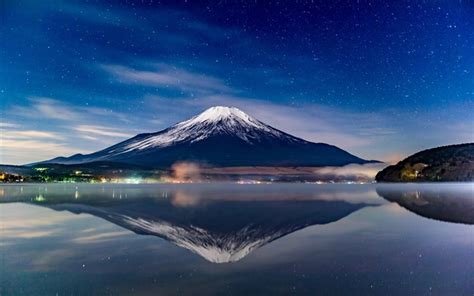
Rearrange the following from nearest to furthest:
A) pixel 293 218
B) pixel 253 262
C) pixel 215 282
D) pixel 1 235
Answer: pixel 215 282 < pixel 253 262 < pixel 1 235 < pixel 293 218

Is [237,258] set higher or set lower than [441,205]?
lower

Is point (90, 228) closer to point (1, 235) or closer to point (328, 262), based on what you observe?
point (1, 235)

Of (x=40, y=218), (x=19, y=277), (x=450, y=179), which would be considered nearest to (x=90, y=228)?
(x=40, y=218)

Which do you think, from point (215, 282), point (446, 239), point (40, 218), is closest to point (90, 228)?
point (40, 218)

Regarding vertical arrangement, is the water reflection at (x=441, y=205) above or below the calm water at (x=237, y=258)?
above

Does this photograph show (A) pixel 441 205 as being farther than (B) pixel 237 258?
Yes

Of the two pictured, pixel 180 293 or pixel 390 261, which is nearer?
pixel 180 293

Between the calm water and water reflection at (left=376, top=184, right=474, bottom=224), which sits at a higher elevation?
water reflection at (left=376, top=184, right=474, bottom=224)

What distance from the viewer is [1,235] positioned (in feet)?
67.5

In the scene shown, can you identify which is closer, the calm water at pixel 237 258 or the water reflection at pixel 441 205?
the calm water at pixel 237 258

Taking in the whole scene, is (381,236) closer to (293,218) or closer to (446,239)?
(446,239)

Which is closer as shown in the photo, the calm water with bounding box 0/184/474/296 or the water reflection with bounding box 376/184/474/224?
the calm water with bounding box 0/184/474/296

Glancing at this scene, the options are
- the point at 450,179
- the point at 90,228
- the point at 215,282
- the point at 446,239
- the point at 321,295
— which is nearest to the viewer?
the point at 321,295

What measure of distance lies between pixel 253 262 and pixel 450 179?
668 ft
